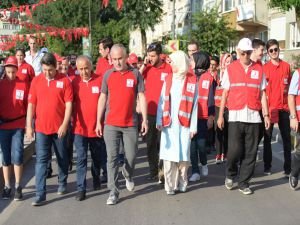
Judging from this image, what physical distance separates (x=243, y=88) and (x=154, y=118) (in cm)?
147

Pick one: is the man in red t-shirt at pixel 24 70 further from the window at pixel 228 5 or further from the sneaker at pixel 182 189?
the window at pixel 228 5

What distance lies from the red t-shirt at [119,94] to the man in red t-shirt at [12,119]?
1205mm

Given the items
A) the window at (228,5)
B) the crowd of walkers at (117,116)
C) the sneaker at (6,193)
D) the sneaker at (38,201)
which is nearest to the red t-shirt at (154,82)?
the crowd of walkers at (117,116)

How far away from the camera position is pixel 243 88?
6.93 meters

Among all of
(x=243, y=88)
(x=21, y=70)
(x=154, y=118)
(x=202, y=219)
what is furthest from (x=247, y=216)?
(x=21, y=70)

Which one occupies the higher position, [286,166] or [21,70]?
[21,70]

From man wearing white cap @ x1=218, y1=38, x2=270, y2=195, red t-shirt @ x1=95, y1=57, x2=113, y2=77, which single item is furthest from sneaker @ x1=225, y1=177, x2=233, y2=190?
red t-shirt @ x1=95, y1=57, x2=113, y2=77

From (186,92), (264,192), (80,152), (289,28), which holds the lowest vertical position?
(264,192)

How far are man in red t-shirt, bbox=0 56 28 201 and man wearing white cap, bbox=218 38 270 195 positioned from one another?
274 centimetres

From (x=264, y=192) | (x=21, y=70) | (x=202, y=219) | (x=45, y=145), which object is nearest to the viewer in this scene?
(x=202, y=219)

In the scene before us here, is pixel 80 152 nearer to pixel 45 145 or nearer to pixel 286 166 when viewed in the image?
pixel 45 145

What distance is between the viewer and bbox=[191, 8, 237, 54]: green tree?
87.4ft

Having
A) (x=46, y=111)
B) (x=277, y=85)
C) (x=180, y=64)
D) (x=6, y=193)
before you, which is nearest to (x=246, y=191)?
(x=277, y=85)

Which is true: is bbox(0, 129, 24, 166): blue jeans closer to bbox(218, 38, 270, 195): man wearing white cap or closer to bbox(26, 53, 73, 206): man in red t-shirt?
bbox(26, 53, 73, 206): man in red t-shirt
